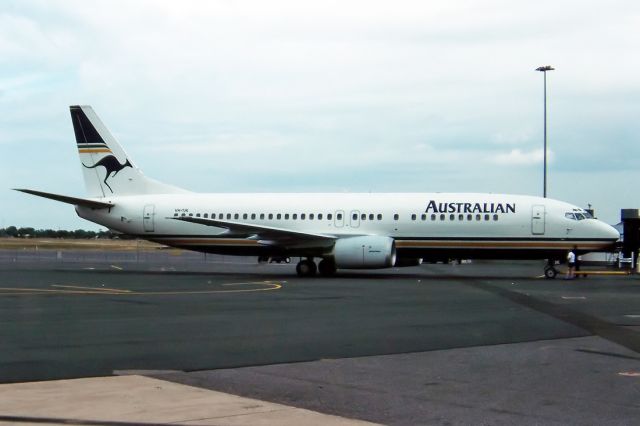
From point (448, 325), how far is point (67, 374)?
813 centimetres

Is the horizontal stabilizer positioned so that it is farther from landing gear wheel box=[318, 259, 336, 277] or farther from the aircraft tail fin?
landing gear wheel box=[318, 259, 336, 277]

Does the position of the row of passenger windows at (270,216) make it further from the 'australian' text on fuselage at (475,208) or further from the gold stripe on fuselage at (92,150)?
the gold stripe on fuselage at (92,150)

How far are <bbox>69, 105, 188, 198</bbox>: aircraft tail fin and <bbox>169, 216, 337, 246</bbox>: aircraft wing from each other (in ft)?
16.2

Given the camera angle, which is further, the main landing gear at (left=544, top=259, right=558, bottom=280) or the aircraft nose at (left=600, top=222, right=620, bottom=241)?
the main landing gear at (left=544, top=259, right=558, bottom=280)

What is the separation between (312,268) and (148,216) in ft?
25.8

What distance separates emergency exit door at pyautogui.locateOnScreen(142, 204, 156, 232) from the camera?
1503 inches

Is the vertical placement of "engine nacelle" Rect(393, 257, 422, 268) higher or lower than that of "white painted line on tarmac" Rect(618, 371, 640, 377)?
higher

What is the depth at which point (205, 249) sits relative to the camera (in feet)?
124

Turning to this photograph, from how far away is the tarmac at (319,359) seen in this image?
8.26 metres

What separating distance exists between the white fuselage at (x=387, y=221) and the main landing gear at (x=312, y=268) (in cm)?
67

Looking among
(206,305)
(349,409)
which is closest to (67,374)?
(349,409)

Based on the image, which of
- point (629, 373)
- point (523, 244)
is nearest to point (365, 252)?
point (523, 244)

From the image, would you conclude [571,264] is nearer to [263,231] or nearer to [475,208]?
[475,208]

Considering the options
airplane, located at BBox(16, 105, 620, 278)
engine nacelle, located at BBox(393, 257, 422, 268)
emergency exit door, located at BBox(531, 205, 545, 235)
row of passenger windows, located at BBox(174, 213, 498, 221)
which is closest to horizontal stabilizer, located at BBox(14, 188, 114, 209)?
airplane, located at BBox(16, 105, 620, 278)
